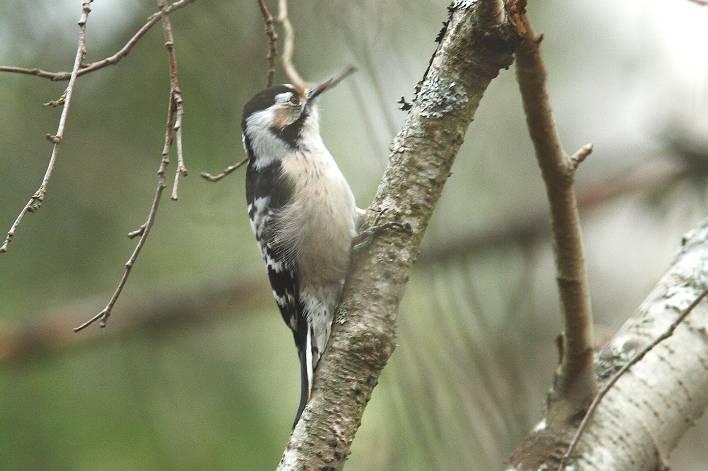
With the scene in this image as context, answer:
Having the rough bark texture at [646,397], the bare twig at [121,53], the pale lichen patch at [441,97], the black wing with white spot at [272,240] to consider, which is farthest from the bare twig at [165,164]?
the black wing with white spot at [272,240]

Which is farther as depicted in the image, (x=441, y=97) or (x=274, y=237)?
(x=274, y=237)

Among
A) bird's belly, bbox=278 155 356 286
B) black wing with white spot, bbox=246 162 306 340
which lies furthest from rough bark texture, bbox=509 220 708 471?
black wing with white spot, bbox=246 162 306 340

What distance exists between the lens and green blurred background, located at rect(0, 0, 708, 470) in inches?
178

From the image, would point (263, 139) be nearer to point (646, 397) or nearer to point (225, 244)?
point (225, 244)

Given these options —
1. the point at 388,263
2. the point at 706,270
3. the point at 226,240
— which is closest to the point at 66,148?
the point at 226,240

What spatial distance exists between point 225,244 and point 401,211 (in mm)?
4265

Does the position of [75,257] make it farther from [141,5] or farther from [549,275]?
[549,275]

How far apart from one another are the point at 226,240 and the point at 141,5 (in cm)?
282

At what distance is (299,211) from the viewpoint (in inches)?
171

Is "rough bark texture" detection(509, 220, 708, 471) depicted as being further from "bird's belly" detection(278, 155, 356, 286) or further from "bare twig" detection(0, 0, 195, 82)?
"bare twig" detection(0, 0, 195, 82)

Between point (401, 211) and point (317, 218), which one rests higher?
point (317, 218)

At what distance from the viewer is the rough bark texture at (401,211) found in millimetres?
2516

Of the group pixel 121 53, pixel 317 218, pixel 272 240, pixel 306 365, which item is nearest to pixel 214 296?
pixel 272 240

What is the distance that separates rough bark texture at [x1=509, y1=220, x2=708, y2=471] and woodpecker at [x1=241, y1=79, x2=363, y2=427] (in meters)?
1.27
